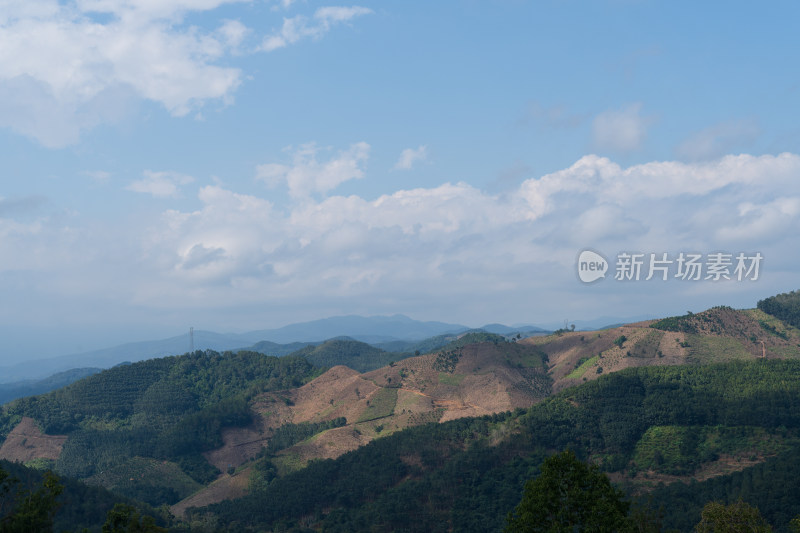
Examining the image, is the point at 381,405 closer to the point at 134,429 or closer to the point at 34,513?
the point at 134,429

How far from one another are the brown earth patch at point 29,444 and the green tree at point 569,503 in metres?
152

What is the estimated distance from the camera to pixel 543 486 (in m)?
39.8

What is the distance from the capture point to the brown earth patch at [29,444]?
15625 centimetres

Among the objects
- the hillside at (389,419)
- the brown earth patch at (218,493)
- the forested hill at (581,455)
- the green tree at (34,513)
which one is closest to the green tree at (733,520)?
the forested hill at (581,455)

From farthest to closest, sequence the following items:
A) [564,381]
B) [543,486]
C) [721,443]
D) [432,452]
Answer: [564,381], [432,452], [721,443], [543,486]

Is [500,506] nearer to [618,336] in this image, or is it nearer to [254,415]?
[618,336]

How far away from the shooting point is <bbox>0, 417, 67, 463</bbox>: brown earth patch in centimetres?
15625

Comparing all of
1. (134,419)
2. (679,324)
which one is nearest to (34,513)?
(679,324)

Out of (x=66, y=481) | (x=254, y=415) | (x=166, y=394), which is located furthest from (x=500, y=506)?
(x=166, y=394)

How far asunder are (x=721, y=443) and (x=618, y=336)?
204ft

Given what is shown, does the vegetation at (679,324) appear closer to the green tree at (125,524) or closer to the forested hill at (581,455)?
the forested hill at (581,455)

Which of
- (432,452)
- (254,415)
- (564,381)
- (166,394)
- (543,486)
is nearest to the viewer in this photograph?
(543,486)

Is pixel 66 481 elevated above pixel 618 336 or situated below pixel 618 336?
below

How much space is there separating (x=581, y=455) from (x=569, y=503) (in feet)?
236
